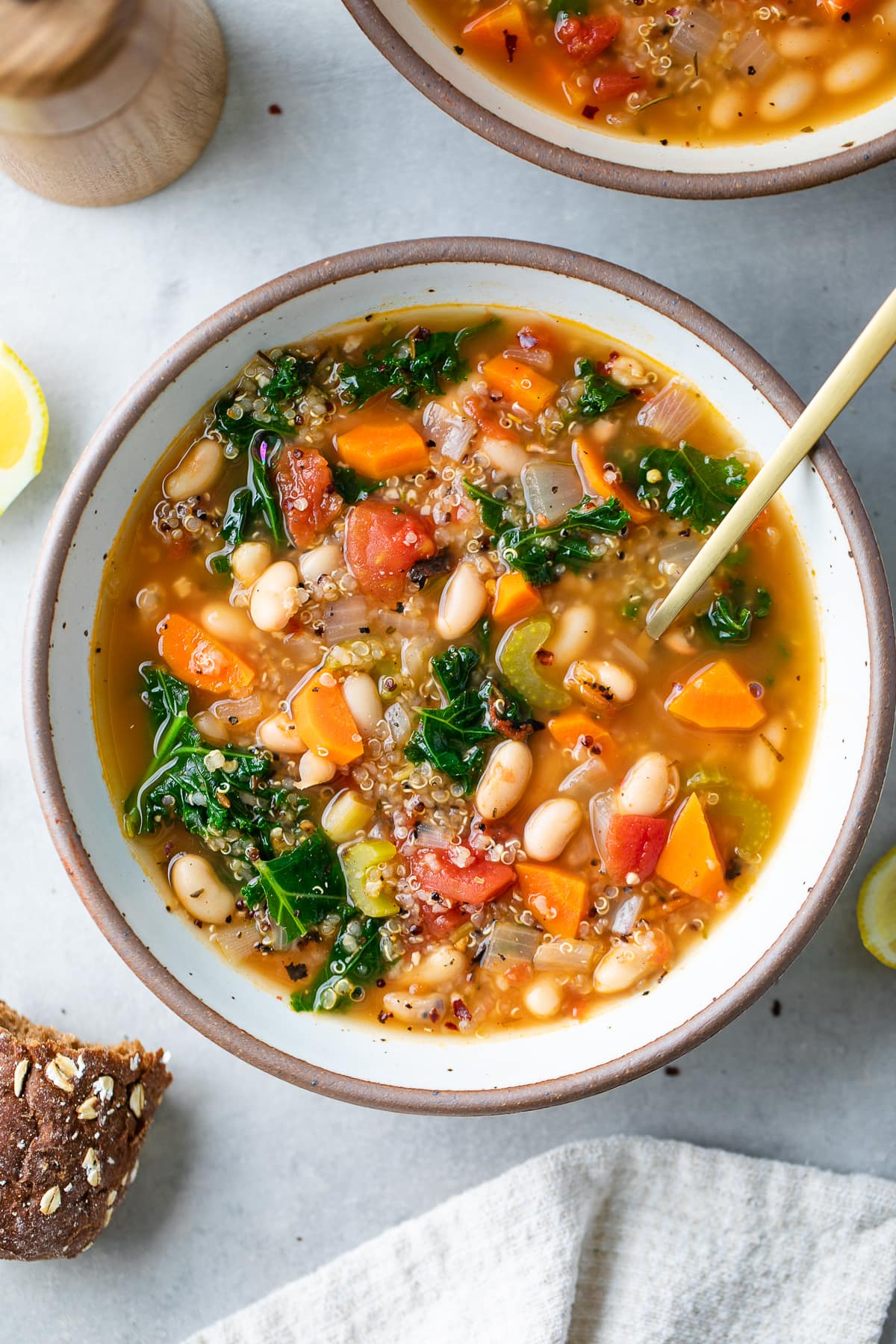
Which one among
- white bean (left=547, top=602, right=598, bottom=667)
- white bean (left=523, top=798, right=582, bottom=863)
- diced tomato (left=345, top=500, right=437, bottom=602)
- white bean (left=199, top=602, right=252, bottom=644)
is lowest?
white bean (left=523, top=798, right=582, bottom=863)

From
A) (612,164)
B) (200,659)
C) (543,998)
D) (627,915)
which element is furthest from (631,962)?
(612,164)

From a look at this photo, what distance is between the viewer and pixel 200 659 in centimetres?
299

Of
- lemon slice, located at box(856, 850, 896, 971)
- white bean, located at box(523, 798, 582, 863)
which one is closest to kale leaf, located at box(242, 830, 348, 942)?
white bean, located at box(523, 798, 582, 863)

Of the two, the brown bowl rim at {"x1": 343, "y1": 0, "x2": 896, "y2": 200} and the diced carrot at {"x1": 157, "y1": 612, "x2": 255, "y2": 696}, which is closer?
the brown bowl rim at {"x1": 343, "y1": 0, "x2": 896, "y2": 200}

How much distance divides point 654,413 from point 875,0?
1.19 meters

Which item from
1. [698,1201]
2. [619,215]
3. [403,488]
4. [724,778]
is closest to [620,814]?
[724,778]

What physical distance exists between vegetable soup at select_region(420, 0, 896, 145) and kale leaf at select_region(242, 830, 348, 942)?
1.99m

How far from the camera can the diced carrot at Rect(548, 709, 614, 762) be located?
118 inches

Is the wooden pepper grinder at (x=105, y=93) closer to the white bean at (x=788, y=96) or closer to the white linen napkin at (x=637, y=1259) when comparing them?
the white bean at (x=788, y=96)

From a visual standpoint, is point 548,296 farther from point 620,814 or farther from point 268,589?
point 620,814

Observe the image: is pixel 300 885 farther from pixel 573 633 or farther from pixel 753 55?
pixel 753 55

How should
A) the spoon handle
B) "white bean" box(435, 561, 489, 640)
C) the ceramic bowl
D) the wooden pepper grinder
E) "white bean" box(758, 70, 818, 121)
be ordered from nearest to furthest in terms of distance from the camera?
the spoon handle
the wooden pepper grinder
the ceramic bowl
"white bean" box(435, 561, 489, 640)
"white bean" box(758, 70, 818, 121)

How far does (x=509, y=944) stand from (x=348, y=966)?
41cm

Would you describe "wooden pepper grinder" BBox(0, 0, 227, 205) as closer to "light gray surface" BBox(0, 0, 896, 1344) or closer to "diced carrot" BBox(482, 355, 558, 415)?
"light gray surface" BBox(0, 0, 896, 1344)
